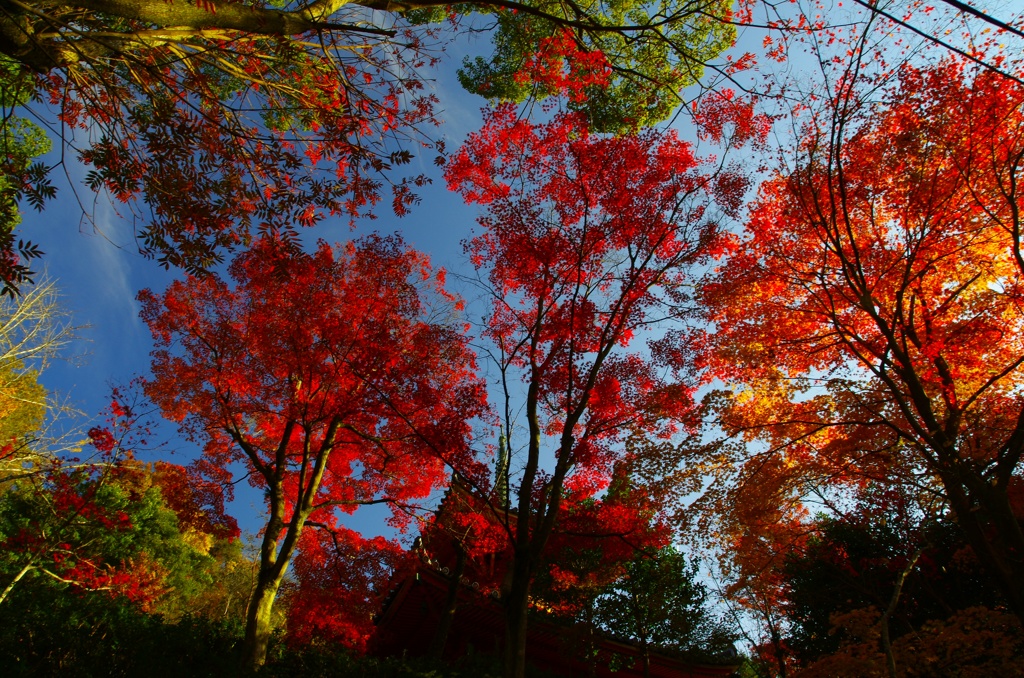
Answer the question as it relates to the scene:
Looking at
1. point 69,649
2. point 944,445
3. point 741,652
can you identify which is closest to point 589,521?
point 944,445

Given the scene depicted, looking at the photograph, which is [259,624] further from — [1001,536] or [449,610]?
[1001,536]

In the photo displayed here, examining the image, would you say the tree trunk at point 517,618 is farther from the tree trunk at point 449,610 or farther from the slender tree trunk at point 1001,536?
the tree trunk at point 449,610

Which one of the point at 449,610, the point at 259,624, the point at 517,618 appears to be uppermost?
the point at 449,610

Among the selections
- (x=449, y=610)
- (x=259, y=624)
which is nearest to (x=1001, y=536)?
(x=449, y=610)

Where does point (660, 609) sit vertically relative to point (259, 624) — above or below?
above

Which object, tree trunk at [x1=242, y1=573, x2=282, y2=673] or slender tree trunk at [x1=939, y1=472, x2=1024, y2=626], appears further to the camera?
tree trunk at [x1=242, y1=573, x2=282, y2=673]

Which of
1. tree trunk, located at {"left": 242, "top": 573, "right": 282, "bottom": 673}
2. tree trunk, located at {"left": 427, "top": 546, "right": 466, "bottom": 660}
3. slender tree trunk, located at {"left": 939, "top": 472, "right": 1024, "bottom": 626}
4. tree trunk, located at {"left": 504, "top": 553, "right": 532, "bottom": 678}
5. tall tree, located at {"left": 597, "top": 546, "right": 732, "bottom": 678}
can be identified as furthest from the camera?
tall tree, located at {"left": 597, "top": 546, "right": 732, "bottom": 678}

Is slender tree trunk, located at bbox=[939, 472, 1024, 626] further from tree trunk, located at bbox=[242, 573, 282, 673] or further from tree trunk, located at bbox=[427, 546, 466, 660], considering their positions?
tree trunk, located at bbox=[242, 573, 282, 673]

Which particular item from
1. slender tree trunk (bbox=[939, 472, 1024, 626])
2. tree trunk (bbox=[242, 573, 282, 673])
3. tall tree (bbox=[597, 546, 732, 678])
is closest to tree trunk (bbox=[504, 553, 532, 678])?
tree trunk (bbox=[242, 573, 282, 673])

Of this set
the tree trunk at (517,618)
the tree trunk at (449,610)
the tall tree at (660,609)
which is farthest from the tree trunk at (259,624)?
the tall tree at (660,609)

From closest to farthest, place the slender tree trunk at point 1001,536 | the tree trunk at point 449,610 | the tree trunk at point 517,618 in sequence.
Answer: the tree trunk at point 517,618 → the slender tree trunk at point 1001,536 → the tree trunk at point 449,610

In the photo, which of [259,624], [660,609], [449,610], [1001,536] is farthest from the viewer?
[660,609]

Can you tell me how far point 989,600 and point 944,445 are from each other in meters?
10.9

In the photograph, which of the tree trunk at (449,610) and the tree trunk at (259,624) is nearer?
the tree trunk at (259,624)
